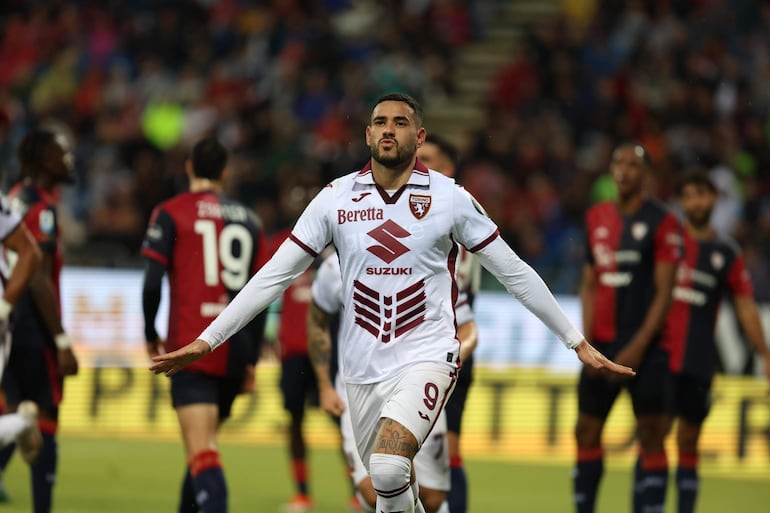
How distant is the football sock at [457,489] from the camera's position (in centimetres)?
953

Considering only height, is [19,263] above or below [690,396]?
above

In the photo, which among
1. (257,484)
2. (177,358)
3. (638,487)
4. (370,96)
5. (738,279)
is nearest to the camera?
(177,358)

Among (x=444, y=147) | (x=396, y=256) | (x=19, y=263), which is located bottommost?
(x=19, y=263)

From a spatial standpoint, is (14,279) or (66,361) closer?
(14,279)

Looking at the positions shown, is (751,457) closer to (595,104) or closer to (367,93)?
(595,104)

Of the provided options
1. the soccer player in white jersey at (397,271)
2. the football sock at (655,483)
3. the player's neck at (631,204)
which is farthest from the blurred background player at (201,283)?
the football sock at (655,483)

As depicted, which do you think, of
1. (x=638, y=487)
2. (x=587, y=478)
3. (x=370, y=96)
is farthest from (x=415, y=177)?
(x=370, y=96)

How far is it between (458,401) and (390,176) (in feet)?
8.22

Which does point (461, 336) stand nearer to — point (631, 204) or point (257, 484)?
point (631, 204)

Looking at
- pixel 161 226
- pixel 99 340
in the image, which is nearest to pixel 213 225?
pixel 161 226

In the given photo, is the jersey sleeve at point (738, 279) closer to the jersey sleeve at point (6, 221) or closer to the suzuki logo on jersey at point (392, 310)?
the suzuki logo on jersey at point (392, 310)

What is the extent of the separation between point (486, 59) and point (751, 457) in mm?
11483

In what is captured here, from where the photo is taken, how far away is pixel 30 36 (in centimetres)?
2667

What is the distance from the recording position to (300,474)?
12.0 meters
